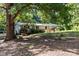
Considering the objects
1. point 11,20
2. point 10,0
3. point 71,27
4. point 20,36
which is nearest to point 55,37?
point 71,27

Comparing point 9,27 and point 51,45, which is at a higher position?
point 9,27

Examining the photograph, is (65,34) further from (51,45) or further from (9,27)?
(9,27)

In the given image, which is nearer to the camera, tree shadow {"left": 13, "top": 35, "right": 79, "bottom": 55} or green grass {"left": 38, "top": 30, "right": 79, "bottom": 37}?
tree shadow {"left": 13, "top": 35, "right": 79, "bottom": 55}

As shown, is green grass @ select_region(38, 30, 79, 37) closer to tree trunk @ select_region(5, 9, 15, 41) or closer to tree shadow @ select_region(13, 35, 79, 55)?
tree shadow @ select_region(13, 35, 79, 55)

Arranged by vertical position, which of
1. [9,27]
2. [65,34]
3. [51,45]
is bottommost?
[51,45]

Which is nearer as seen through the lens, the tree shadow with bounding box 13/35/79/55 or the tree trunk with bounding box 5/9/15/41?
the tree shadow with bounding box 13/35/79/55

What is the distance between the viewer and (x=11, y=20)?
4430 mm

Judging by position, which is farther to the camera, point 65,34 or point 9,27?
point 9,27

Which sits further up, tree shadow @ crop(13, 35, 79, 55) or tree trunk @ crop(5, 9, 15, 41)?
tree trunk @ crop(5, 9, 15, 41)

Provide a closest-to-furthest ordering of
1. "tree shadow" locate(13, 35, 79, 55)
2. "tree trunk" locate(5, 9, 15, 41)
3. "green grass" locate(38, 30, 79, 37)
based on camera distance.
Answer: "tree shadow" locate(13, 35, 79, 55) < "green grass" locate(38, 30, 79, 37) < "tree trunk" locate(5, 9, 15, 41)

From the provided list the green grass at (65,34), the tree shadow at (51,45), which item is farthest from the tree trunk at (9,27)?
the green grass at (65,34)

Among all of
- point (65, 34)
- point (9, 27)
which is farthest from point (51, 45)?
point (9, 27)

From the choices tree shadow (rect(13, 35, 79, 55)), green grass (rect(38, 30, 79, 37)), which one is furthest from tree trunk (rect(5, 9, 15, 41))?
green grass (rect(38, 30, 79, 37))

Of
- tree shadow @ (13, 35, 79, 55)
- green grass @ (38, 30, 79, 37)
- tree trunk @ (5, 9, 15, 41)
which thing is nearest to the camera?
tree shadow @ (13, 35, 79, 55)
